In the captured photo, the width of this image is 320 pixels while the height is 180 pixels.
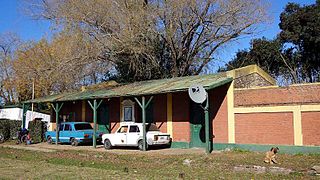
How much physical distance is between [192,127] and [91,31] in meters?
9.43

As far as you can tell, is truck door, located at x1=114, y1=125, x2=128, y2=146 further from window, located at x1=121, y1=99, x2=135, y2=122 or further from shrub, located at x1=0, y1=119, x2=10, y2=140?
shrub, located at x1=0, y1=119, x2=10, y2=140

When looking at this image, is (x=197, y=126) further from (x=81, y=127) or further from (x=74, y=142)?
(x=74, y=142)

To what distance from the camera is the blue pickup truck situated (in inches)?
1017

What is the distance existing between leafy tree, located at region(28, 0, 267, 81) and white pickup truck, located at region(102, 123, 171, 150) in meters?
6.41

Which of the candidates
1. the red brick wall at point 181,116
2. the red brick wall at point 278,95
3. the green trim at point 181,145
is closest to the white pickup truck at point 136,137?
the green trim at point 181,145

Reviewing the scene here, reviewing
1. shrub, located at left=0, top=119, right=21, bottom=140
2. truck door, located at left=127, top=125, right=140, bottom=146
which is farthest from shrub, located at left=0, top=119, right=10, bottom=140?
truck door, located at left=127, top=125, right=140, bottom=146

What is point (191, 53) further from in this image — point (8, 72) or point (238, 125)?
point (8, 72)

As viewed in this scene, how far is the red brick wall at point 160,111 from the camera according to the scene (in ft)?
76.9

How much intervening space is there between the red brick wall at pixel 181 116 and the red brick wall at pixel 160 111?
708 millimetres

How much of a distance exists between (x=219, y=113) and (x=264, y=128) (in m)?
2.72

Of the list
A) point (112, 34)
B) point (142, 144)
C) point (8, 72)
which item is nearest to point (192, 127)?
point (142, 144)

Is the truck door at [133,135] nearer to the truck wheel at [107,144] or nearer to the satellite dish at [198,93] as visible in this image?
the truck wheel at [107,144]

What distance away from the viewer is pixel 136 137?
21.8 meters

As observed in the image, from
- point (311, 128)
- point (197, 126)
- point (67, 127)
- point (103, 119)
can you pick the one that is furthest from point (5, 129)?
point (311, 128)
